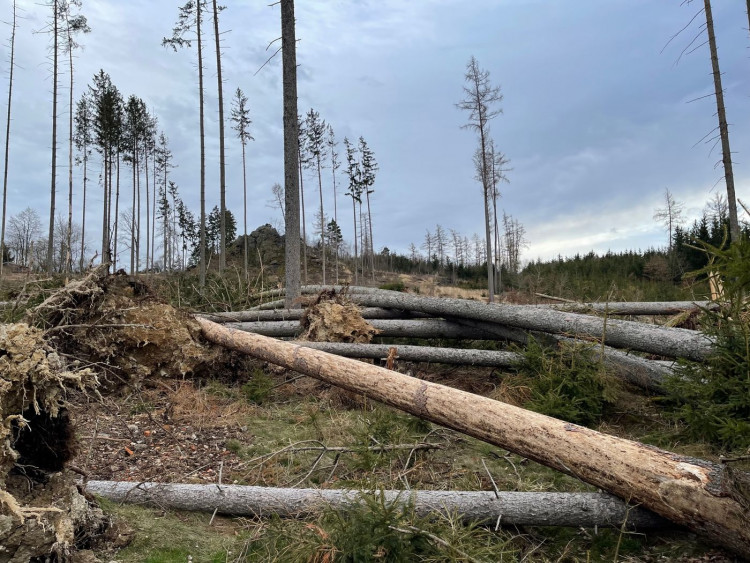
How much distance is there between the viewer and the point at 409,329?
27.1 ft

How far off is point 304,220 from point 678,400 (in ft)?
110

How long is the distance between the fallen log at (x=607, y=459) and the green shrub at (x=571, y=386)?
5.63 ft

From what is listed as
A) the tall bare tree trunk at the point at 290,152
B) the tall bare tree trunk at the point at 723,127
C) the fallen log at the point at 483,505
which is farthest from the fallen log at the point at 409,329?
the tall bare tree trunk at the point at 723,127

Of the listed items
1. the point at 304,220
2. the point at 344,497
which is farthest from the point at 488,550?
the point at 304,220

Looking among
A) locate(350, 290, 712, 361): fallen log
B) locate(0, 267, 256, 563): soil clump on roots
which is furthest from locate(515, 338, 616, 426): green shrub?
locate(0, 267, 256, 563): soil clump on roots

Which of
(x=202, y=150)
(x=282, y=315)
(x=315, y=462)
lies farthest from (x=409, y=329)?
(x=202, y=150)

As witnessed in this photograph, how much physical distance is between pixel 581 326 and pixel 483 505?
3.70 m

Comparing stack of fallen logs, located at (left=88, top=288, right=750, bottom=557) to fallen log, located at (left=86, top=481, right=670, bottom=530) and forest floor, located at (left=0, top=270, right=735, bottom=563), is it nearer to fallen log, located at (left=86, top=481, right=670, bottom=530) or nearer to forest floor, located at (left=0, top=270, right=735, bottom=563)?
fallen log, located at (left=86, top=481, right=670, bottom=530)

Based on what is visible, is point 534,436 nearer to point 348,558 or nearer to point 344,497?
point 344,497

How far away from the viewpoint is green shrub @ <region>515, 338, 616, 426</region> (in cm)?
532

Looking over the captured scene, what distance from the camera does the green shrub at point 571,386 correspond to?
17.5 feet

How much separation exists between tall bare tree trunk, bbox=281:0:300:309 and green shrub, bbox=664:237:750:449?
7.24 meters

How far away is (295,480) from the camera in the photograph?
4.20m

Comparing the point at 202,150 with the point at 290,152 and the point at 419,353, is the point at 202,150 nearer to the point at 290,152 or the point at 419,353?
the point at 290,152
